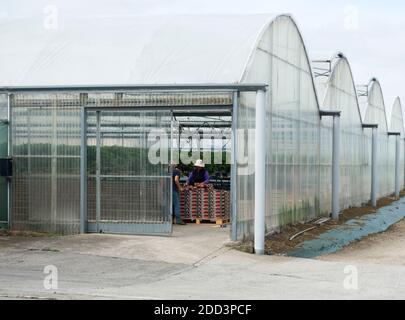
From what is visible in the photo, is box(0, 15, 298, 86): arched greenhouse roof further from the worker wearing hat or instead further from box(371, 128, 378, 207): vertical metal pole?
box(371, 128, 378, 207): vertical metal pole

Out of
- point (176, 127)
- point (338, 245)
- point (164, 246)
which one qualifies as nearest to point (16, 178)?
point (164, 246)

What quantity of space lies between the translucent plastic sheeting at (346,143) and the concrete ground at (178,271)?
7939mm

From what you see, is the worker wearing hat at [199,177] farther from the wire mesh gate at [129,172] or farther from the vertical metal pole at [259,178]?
the vertical metal pole at [259,178]

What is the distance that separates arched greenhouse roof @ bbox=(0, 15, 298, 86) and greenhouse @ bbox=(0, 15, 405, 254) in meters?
0.03

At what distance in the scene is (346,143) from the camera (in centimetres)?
2711

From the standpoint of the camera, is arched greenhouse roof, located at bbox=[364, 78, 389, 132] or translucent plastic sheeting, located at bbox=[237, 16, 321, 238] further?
arched greenhouse roof, located at bbox=[364, 78, 389, 132]

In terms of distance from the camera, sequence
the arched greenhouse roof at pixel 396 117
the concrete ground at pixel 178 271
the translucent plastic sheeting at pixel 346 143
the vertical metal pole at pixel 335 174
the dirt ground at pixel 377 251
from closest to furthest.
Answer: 1. the concrete ground at pixel 178 271
2. the dirt ground at pixel 377 251
3. the vertical metal pole at pixel 335 174
4. the translucent plastic sheeting at pixel 346 143
5. the arched greenhouse roof at pixel 396 117

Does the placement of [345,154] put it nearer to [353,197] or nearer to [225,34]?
[353,197]

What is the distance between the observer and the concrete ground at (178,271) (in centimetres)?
997

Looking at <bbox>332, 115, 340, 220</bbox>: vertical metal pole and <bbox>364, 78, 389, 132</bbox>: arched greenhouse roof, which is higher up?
<bbox>364, 78, 389, 132</bbox>: arched greenhouse roof

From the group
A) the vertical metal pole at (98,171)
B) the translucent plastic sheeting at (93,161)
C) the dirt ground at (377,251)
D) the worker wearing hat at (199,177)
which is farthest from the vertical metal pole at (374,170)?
the vertical metal pole at (98,171)

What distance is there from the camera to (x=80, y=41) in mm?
17656

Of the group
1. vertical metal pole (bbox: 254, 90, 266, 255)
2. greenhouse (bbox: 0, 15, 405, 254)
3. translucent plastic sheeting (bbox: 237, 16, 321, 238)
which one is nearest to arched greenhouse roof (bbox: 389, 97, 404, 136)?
translucent plastic sheeting (bbox: 237, 16, 321, 238)

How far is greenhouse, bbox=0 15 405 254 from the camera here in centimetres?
1509
